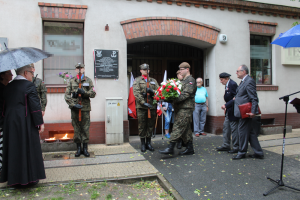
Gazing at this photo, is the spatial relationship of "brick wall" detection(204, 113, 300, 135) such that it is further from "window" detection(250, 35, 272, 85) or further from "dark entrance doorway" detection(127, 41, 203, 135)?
"dark entrance doorway" detection(127, 41, 203, 135)

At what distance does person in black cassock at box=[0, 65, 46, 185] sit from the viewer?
377 centimetres

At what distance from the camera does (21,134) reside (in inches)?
149

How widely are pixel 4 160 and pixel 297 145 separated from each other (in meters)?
6.81

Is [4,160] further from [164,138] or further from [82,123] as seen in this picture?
[164,138]

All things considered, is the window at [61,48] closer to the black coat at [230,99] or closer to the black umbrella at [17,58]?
the black umbrella at [17,58]

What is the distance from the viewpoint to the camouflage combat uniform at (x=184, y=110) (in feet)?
17.7

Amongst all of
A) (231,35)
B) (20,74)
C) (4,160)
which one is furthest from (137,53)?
(4,160)

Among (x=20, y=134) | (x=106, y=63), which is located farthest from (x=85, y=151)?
(x=106, y=63)

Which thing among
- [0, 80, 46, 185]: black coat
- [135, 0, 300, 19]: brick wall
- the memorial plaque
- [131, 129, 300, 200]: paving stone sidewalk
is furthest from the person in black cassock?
[135, 0, 300, 19]: brick wall

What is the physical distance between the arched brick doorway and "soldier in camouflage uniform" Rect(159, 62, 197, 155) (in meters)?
2.41

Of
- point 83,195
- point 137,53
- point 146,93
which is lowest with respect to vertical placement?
point 83,195

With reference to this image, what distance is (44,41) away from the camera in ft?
23.0

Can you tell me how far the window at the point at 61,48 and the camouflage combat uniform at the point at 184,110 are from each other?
3430 mm

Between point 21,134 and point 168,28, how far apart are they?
5.34 m
